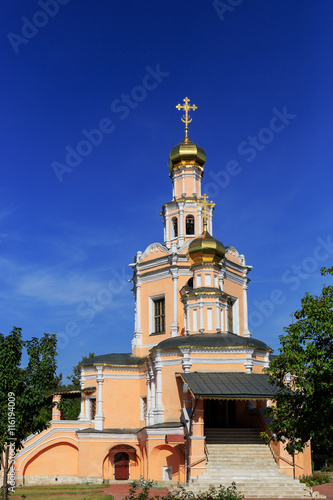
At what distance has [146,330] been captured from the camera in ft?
99.0

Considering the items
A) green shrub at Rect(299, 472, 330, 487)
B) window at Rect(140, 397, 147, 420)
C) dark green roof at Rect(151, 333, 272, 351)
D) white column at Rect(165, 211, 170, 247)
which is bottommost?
green shrub at Rect(299, 472, 330, 487)

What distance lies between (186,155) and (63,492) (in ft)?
61.5

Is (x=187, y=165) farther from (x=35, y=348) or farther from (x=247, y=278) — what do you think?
(x=35, y=348)

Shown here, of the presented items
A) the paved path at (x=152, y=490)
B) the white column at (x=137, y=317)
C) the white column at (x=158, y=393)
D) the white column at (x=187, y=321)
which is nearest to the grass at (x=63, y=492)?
the paved path at (x=152, y=490)

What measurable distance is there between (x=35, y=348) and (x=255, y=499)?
8.14 metres

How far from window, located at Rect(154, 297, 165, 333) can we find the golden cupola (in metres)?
7.93

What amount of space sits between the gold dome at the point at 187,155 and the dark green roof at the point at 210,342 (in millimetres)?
11261

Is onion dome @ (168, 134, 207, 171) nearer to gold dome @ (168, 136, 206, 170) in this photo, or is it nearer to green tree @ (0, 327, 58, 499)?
gold dome @ (168, 136, 206, 170)

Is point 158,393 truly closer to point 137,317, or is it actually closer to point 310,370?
point 137,317

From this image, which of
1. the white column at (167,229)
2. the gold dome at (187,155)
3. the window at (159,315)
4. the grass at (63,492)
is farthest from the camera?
the gold dome at (187,155)

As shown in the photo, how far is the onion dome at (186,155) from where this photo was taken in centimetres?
3262

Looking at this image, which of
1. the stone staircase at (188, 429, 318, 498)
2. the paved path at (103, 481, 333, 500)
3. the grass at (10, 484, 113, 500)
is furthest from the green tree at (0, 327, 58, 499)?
the stone staircase at (188, 429, 318, 498)

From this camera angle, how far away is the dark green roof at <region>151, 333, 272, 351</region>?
2356 cm

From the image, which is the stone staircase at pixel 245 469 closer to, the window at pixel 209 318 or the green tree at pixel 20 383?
the window at pixel 209 318
